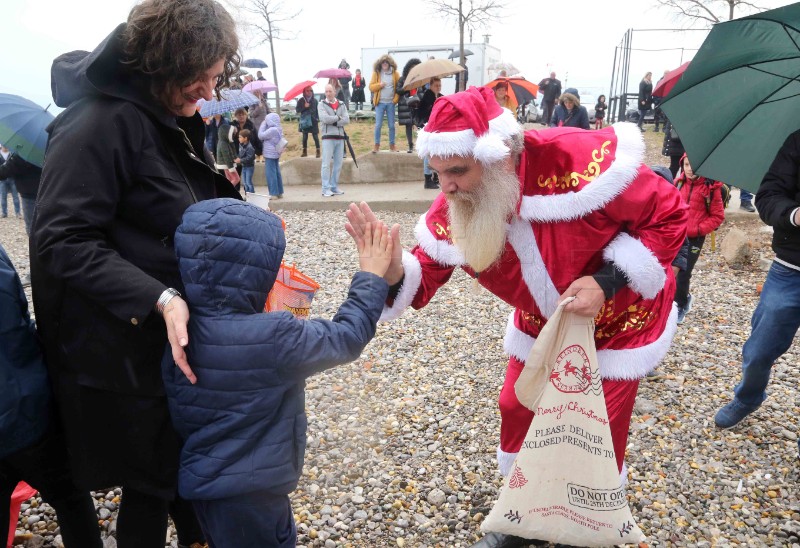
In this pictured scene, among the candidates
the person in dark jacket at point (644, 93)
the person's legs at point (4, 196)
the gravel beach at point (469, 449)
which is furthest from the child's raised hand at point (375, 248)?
the person in dark jacket at point (644, 93)

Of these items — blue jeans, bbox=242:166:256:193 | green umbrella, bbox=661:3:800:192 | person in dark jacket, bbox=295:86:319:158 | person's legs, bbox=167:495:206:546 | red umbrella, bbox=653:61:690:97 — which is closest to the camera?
person's legs, bbox=167:495:206:546

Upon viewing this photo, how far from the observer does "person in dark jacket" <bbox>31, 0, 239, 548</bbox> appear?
1.46 meters

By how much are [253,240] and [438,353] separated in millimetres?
3139

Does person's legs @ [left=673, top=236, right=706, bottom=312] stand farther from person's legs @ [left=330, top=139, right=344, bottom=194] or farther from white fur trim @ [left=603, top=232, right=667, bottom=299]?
person's legs @ [left=330, top=139, right=344, bottom=194]

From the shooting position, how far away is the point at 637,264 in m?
1.90

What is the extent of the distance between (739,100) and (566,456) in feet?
6.39

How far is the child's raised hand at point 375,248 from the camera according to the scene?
179 cm

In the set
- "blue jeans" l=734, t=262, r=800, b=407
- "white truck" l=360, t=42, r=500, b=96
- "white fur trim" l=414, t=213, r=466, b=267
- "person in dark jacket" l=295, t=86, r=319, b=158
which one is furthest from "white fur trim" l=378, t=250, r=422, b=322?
"white truck" l=360, t=42, r=500, b=96

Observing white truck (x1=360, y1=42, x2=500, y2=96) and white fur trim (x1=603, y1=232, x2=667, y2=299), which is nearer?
white fur trim (x1=603, y1=232, x2=667, y2=299)

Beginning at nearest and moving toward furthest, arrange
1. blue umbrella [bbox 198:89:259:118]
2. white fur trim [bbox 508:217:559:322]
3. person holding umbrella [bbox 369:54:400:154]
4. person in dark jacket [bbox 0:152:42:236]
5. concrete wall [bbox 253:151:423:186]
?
white fur trim [bbox 508:217:559:322]
person in dark jacket [bbox 0:152:42:236]
blue umbrella [bbox 198:89:259:118]
person holding umbrella [bbox 369:54:400:154]
concrete wall [bbox 253:151:423:186]

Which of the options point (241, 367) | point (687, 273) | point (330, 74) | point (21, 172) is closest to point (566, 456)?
point (241, 367)

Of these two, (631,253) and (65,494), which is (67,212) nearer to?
(65,494)

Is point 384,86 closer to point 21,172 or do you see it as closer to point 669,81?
point 669,81

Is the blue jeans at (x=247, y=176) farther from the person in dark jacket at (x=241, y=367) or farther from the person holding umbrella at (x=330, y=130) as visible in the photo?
the person in dark jacket at (x=241, y=367)
